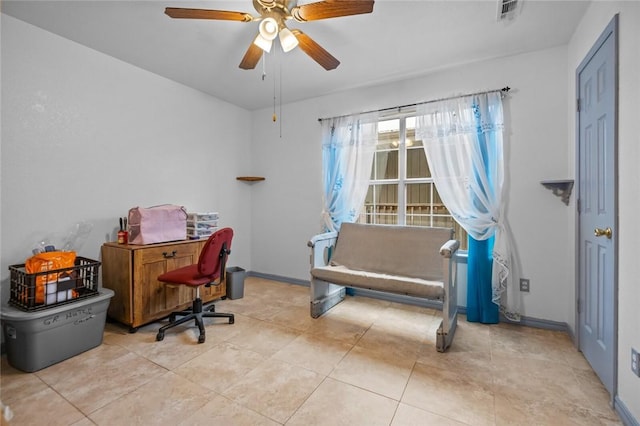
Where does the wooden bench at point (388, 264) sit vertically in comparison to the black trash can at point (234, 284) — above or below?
above

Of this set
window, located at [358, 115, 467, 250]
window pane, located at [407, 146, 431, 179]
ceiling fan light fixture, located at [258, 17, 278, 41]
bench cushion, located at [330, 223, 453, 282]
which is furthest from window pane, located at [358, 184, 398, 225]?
ceiling fan light fixture, located at [258, 17, 278, 41]

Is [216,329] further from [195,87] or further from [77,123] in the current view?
[195,87]

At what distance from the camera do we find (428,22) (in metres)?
2.12

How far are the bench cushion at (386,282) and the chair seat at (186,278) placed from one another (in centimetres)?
100

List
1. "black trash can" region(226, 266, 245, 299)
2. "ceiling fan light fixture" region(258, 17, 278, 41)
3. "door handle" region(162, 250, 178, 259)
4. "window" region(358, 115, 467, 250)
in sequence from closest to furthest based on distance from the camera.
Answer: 1. "ceiling fan light fixture" region(258, 17, 278, 41)
2. "door handle" region(162, 250, 178, 259)
3. "window" region(358, 115, 467, 250)
4. "black trash can" region(226, 266, 245, 299)

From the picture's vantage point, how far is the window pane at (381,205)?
129 inches

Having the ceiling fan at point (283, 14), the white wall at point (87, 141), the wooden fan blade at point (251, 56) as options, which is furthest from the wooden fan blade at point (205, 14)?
the white wall at point (87, 141)

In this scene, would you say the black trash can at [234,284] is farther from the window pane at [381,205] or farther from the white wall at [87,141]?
the window pane at [381,205]

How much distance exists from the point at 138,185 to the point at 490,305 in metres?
3.74

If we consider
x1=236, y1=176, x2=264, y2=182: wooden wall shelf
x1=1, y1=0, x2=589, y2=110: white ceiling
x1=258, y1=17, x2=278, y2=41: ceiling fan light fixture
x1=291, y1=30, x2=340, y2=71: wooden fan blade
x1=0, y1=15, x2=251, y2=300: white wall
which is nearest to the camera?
x1=258, y1=17, x2=278, y2=41: ceiling fan light fixture

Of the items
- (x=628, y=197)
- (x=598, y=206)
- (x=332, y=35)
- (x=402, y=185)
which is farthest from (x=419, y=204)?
(x=332, y=35)

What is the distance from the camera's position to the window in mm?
3045

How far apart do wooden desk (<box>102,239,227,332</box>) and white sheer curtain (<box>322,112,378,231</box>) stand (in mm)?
1741

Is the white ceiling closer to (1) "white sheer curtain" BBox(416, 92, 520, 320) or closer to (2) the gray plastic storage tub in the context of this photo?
(1) "white sheer curtain" BBox(416, 92, 520, 320)
